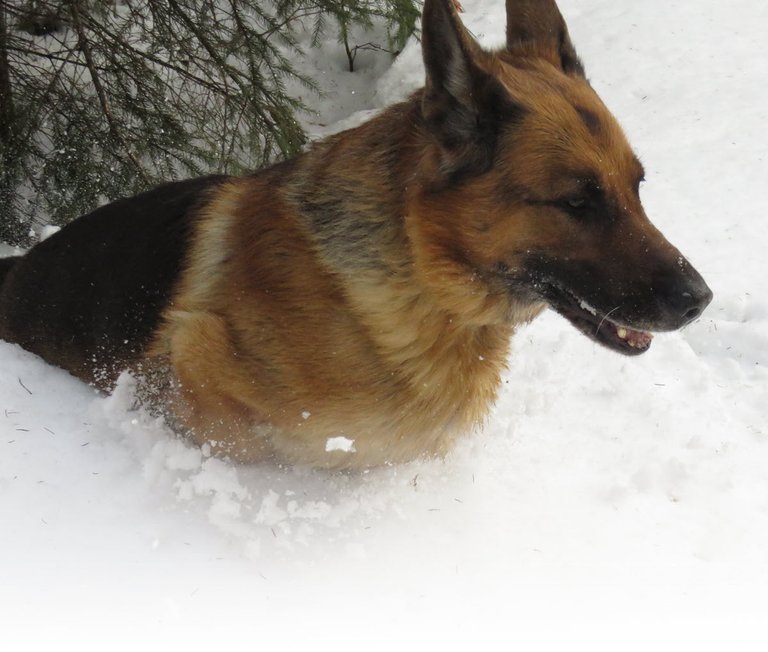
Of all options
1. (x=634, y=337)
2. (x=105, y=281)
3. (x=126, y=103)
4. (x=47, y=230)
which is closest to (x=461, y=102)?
(x=634, y=337)

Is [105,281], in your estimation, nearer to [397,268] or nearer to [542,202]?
[397,268]

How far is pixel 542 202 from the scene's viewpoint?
109 inches

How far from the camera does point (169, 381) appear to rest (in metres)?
3.66

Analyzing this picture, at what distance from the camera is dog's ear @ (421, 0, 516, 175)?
2613 millimetres

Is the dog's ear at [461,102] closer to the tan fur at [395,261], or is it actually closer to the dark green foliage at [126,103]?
the tan fur at [395,261]

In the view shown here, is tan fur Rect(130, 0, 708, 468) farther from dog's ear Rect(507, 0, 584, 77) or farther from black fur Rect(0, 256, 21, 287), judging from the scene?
black fur Rect(0, 256, 21, 287)

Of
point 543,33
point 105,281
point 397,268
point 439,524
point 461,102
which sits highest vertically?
point 461,102

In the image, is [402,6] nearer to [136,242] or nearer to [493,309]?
[136,242]

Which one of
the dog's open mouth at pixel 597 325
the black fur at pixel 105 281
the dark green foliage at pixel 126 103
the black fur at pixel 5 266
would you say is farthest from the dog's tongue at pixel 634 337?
the dark green foliage at pixel 126 103

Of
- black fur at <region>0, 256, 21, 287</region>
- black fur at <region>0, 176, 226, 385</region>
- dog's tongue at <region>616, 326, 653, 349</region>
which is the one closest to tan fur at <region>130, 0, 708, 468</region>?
black fur at <region>0, 176, 226, 385</region>

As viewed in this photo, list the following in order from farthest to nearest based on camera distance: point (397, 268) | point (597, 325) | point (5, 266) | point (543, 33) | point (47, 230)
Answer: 1. point (47, 230)
2. point (5, 266)
3. point (543, 33)
4. point (397, 268)
5. point (597, 325)

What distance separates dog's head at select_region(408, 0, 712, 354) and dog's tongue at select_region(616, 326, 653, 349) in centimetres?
10

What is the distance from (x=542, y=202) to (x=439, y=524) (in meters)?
1.49

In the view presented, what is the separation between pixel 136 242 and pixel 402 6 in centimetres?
366
